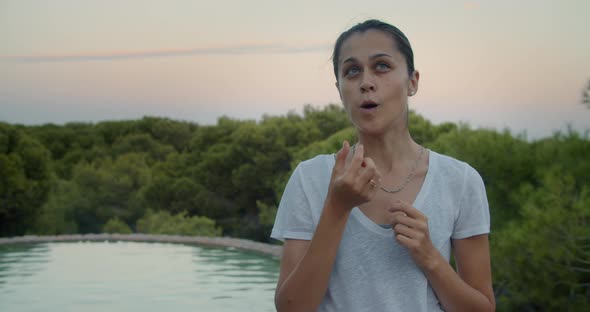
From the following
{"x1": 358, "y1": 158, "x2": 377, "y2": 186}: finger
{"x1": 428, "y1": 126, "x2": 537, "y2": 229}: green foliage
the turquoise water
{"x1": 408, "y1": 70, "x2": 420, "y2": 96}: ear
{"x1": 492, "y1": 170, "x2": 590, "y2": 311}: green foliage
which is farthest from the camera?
the turquoise water

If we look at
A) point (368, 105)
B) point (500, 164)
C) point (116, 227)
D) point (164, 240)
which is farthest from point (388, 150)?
point (116, 227)

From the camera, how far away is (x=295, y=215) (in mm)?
1397

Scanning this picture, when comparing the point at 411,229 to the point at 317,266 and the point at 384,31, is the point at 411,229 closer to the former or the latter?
the point at 317,266

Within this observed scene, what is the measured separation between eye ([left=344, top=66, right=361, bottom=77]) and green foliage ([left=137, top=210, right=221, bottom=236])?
17.7 m

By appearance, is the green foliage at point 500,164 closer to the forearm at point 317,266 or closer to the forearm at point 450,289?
the forearm at point 450,289

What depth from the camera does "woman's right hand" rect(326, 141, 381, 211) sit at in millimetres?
1259

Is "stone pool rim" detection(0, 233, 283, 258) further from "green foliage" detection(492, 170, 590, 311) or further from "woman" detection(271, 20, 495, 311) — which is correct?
"woman" detection(271, 20, 495, 311)

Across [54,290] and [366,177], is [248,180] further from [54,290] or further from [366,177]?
[366,177]

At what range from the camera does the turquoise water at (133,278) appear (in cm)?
948

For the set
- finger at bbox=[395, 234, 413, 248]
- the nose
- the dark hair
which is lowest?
finger at bbox=[395, 234, 413, 248]

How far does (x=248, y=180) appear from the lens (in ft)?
66.6

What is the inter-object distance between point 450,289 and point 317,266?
240 mm

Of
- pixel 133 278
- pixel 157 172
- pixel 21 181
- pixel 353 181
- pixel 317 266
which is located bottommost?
pixel 133 278

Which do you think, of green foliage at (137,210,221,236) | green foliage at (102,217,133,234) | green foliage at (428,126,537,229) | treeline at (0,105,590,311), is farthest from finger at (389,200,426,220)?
green foliage at (102,217,133,234)
